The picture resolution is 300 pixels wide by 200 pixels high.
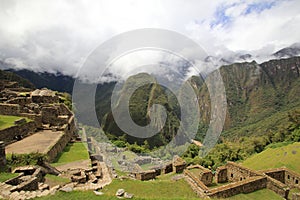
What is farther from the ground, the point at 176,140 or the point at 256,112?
the point at 256,112

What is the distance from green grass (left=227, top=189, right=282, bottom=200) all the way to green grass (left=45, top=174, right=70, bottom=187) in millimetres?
7106

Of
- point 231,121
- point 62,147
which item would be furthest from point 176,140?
point 231,121

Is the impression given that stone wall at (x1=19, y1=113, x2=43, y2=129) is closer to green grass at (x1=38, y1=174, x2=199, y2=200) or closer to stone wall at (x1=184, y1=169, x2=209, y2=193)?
green grass at (x1=38, y1=174, x2=199, y2=200)

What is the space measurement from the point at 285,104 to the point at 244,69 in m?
50.9

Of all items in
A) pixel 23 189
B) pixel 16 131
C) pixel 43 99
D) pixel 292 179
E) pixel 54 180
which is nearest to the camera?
pixel 23 189

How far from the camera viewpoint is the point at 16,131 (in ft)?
46.2

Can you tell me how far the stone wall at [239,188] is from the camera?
9727 millimetres

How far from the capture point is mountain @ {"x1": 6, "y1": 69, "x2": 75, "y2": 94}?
55888mm

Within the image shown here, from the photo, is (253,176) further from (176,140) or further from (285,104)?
(285,104)

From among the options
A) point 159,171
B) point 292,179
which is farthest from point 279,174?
point 159,171

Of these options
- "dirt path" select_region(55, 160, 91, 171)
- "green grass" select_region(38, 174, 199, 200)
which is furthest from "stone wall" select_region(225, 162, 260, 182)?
"dirt path" select_region(55, 160, 91, 171)

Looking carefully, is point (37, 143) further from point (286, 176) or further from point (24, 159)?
point (286, 176)

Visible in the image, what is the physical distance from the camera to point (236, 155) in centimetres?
3450

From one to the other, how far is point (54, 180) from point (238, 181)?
9.24 m
